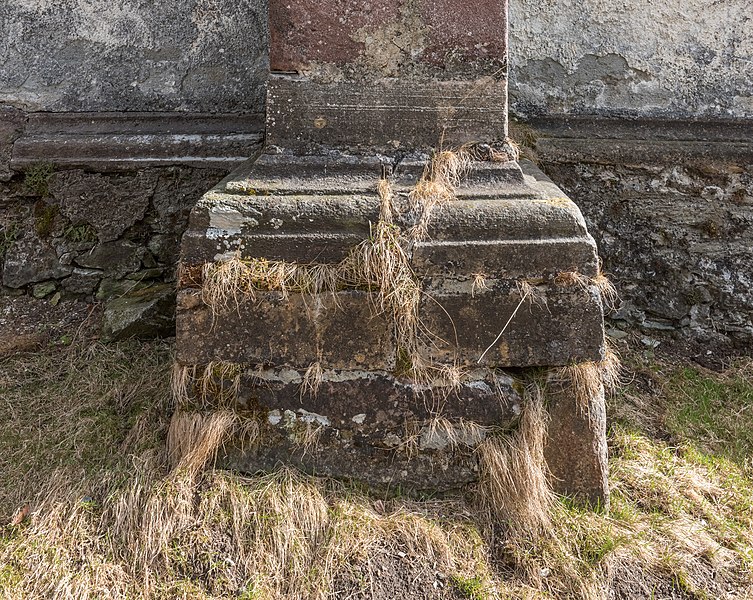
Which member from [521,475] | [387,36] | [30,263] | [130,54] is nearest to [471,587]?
[521,475]

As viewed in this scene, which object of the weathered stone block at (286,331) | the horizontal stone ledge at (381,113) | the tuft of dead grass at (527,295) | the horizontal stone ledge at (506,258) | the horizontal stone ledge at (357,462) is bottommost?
the horizontal stone ledge at (357,462)

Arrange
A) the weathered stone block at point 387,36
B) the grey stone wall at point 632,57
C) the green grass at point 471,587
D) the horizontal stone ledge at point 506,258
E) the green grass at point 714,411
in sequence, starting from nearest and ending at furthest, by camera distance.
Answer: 1. the green grass at point 471,587
2. the horizontal stone ledge at point 506,258
3. the weathered stone block at point 387,36
4. the green grass at point 714,411
5. the grey stone wall at point 632,57

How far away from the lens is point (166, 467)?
1951mm

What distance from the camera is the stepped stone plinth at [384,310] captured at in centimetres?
186

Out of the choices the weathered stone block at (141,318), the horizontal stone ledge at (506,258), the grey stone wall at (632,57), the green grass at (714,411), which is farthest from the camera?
the grey stone wall at (632,57)

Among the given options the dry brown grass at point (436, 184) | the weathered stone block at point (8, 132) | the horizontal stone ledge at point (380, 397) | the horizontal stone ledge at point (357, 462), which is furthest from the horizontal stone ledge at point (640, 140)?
the weathered stone block at point (8, 132)

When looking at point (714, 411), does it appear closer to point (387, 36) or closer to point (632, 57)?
point (632, 57)

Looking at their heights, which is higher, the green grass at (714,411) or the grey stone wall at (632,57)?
the grey stone wall at (632,57)

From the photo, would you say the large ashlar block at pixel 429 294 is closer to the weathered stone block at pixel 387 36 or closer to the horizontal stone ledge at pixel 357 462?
the horizontal stone ledge at pixel 357 462

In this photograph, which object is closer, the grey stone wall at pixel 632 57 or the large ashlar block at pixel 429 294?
the large ashlar block at pixel 429 294

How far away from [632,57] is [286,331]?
2.49 m

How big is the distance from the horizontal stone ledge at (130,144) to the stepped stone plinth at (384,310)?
45.8 inches

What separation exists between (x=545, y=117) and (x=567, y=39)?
0.41 metres

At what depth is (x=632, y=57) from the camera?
3.22 metres
